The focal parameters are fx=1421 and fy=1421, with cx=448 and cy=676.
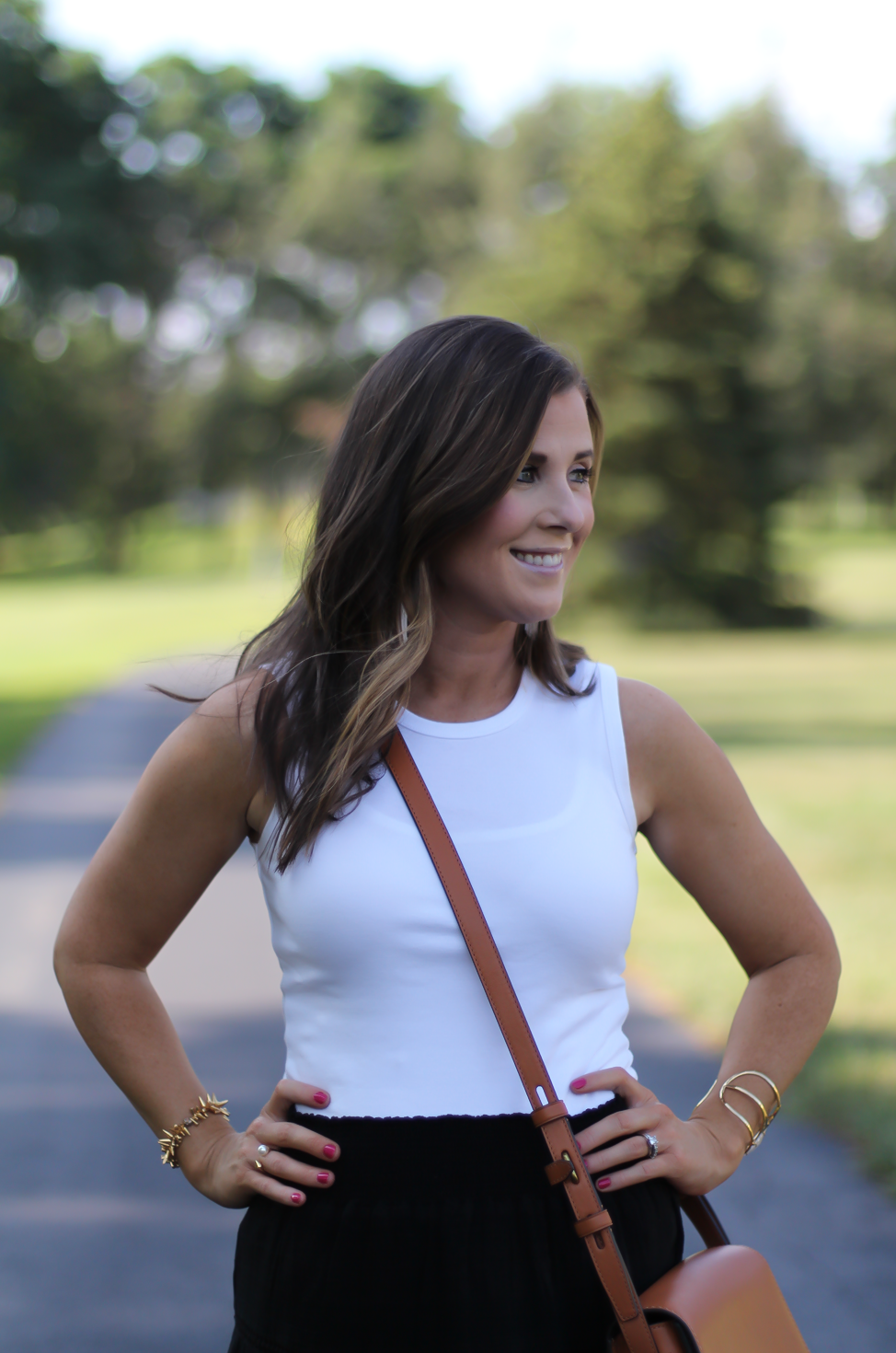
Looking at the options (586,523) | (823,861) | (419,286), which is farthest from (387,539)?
(419,286)

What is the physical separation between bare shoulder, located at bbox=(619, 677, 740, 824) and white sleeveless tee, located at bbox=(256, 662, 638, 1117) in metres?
0.10

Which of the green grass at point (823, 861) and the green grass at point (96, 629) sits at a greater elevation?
the green grass at point (823, 861)

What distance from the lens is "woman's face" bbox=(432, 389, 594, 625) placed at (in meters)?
1.90

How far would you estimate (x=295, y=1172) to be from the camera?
5.90ft

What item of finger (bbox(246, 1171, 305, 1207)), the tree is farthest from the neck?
the tree

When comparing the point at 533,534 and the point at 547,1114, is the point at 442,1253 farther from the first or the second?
the point at 533,534

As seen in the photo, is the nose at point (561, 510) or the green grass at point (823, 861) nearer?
the nose at point (561, 510)

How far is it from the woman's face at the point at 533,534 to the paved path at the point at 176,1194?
229 centimetres

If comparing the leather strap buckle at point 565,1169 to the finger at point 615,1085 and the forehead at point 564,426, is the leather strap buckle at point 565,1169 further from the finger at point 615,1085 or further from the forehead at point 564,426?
the forehead at point 564,426

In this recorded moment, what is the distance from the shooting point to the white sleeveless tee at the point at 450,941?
5.83ft

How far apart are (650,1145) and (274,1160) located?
1.59 feet

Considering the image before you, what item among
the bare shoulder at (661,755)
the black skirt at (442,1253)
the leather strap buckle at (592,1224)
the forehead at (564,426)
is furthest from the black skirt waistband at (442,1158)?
the forehead at (564,426)

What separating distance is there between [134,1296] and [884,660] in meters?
25.4

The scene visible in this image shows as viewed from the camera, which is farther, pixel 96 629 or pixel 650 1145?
pixel 96 629
